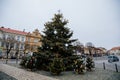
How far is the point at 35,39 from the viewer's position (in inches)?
1866

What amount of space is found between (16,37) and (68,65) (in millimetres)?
34340

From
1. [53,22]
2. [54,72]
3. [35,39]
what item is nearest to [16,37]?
[35,39]

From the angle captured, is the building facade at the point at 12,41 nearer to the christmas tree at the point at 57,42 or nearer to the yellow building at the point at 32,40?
the yellow building at the point at 32,40

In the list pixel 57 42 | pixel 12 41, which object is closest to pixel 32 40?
pixel 12 41

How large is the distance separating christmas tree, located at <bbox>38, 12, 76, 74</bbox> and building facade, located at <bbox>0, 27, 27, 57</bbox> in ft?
84.6

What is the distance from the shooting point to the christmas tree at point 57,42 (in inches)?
520

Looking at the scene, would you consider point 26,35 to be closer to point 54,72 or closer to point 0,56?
point 0,56

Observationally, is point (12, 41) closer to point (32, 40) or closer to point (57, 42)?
point (32, 40)

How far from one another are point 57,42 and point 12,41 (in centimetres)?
2952

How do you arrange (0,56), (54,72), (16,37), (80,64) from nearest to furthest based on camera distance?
(54,72) < (80,64) < (0,56) < (16,37)

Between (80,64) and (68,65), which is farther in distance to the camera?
(68,65)

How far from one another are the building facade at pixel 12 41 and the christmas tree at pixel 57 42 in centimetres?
2580

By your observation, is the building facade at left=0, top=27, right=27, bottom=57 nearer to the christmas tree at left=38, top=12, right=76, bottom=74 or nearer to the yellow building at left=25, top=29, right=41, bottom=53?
the yellow building at left=25, top=29, right=41, bottom=53

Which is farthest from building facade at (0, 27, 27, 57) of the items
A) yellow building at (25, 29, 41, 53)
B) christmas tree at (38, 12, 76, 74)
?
christmas tree at (38, 12, 76, 74)
